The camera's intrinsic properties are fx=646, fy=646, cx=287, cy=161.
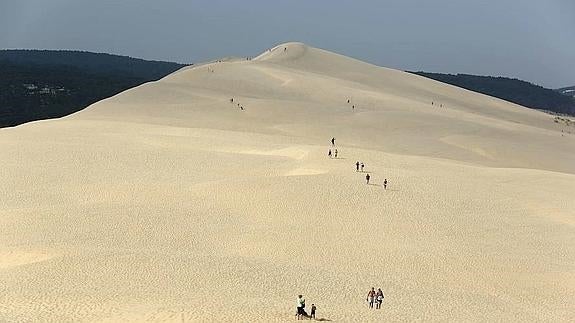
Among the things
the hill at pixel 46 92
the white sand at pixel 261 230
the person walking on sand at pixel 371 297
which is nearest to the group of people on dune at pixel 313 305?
the person walking on sand at pixel 371 297

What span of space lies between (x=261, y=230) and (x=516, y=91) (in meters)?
173

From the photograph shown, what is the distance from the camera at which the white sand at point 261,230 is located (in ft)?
48.6

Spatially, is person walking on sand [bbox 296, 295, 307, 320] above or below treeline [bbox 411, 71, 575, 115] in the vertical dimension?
below

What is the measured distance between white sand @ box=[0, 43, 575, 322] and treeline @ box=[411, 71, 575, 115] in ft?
423

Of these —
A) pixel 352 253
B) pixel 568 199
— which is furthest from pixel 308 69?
pixel 352 253

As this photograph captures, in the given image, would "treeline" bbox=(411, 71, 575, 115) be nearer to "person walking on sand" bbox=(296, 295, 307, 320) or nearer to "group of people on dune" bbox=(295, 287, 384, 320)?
"group of people on dune" bbox=(295, 287, 384, 320)

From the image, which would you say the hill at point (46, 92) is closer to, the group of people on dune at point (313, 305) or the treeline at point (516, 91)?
the group of people on dune at point (313, 305)

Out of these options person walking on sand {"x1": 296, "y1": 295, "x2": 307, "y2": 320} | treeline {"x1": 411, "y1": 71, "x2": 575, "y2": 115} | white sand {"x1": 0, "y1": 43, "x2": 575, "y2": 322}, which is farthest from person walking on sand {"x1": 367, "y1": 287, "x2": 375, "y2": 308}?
treeline {"x1": 411, "y1": 71, "x2": 575, "y2": 115}

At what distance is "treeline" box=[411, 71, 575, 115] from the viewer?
529 feet

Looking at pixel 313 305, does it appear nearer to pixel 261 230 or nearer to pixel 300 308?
pixel 300 308

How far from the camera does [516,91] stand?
7062 inches

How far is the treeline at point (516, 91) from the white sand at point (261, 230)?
5070 inches

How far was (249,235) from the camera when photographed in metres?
20.0

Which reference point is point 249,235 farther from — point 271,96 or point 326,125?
point 271,96
